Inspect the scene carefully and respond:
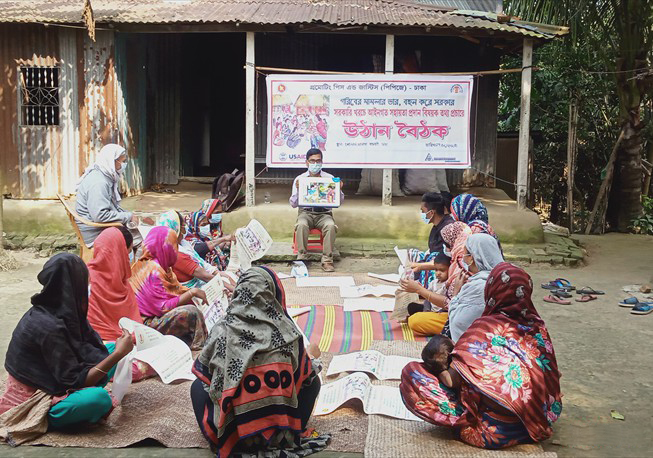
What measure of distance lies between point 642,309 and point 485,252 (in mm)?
3204

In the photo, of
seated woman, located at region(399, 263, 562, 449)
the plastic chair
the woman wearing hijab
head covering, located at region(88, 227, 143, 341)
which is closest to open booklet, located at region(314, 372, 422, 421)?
seated woman, located at region(399, 263, 562, 449)

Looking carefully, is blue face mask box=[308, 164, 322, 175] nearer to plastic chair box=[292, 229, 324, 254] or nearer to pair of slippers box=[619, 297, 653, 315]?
plastic chair box=[292, 229, 324, 254]

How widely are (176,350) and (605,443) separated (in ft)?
9.09

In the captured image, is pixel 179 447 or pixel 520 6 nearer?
pixel 179 447

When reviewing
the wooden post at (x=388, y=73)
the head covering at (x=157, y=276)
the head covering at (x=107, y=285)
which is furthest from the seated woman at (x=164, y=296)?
the wooden post at (x=388, y=73)

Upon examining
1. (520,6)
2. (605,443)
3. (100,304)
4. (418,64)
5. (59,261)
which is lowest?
(605,443)

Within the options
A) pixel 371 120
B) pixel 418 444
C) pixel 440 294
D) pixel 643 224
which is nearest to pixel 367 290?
pixel 440 294

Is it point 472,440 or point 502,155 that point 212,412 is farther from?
point 502,155

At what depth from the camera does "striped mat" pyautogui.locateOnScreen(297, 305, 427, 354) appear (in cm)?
575

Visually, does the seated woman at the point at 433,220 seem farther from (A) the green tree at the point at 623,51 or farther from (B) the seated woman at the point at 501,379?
(A) the green tree at the point at 623,51

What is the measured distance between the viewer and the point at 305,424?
399 cm

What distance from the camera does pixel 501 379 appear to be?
12.2ft

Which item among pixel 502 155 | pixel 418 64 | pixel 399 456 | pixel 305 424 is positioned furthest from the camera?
pixel 502 155

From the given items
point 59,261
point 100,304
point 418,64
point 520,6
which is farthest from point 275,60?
point 59,261
